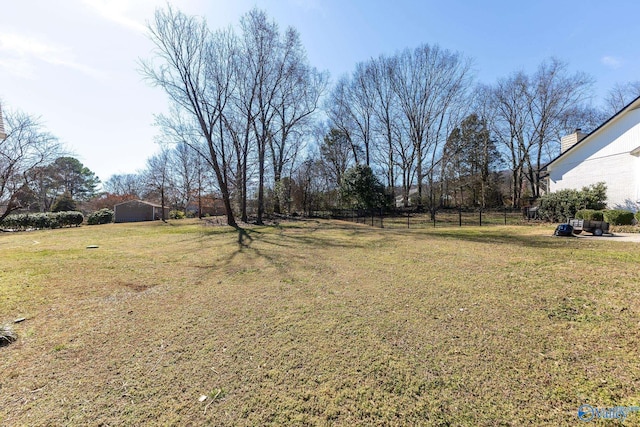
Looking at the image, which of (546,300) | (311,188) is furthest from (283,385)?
(311,188)

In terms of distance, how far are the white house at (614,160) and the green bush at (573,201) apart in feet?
1.80

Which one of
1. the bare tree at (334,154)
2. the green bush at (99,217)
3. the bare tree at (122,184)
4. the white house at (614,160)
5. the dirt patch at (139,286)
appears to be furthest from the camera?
the bare tree at (122,184)

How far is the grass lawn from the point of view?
6.05ft

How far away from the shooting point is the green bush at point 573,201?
12.1 metres

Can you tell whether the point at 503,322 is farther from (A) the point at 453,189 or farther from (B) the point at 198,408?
(A) the point at 453,189

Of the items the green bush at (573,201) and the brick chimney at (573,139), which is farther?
the brick chimney at (573,139)

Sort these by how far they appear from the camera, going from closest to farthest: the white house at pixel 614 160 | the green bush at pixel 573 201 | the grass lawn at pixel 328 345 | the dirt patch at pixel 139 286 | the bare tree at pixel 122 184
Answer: the grass lawn at pixel 328 345 → the dirt patch at pixel 139 286 → the white house at pixel 614 160 → the green bush at pixel 573 201 → the bare tree at pixel 122 184

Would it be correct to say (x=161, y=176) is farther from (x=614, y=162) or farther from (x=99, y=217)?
(x=614, y=162)

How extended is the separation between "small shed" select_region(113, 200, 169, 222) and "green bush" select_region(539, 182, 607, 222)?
38109 millimetres

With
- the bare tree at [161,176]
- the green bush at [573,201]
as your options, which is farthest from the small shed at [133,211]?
the green bush at [573,201]

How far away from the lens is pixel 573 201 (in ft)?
40.7

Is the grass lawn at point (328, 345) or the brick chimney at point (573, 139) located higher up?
the brick chimney at point (573, 139)

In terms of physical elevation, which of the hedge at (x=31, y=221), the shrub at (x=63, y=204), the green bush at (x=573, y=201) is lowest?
the hedge at (x=31, y=221)

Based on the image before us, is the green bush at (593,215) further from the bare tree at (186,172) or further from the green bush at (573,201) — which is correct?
the bare tree at (186,172)
